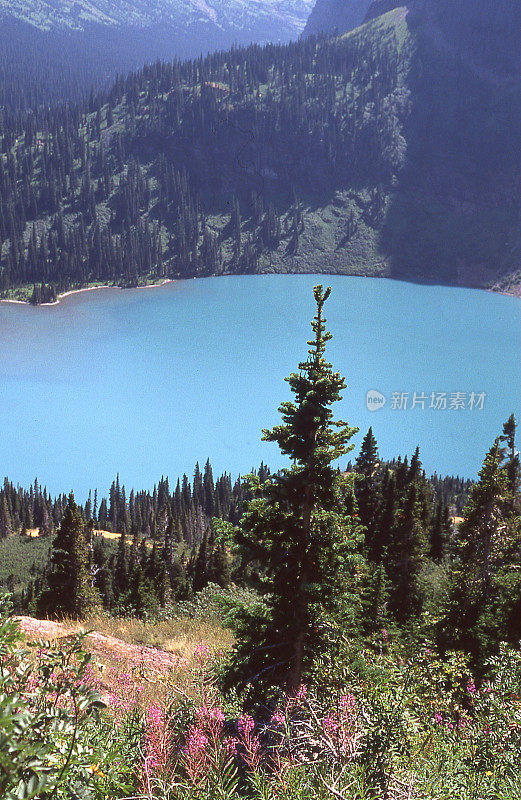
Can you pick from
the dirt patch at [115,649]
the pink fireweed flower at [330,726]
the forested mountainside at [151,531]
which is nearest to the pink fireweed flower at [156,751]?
the pink fireweed flower at [330,726]

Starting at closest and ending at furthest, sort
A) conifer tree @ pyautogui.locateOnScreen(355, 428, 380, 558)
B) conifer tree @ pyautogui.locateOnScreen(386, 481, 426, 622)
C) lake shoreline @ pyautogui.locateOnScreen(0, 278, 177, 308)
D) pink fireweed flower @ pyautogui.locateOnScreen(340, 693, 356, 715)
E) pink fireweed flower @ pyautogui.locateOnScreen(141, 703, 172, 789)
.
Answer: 1. pink fireweed flower @ pyautogui.locateOnScreen(141, 703, 172, 789)
2. pink fireweed flower @ pyautogui.locateOnScreen(340, 693, 356, 715)
3. conifer tree @ pyautogui.locateOnScreen(386, 481, 426, 622)
4. conifer tree @ pyautogui.locateOnScreen(355, 428, 380, 558)
5. lake shoreline @ pyautogui.locateOnScreen(0, 278, 177, 308)

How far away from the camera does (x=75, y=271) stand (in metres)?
194

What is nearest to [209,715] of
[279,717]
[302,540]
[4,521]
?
[279,717]

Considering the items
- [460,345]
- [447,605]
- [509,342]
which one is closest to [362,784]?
[447,605]

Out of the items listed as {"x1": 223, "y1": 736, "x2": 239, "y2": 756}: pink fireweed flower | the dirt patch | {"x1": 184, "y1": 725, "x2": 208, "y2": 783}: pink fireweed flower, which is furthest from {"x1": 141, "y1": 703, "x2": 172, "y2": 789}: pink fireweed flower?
the dirt patch

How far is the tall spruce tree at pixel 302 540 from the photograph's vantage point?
11539 millimetres

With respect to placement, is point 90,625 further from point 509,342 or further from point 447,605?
point 509,342

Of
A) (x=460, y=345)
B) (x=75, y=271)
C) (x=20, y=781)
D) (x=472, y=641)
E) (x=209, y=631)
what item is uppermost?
(x=75, y=271)

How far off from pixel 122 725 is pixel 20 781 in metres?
3.73

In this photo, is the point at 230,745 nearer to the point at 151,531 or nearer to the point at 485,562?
the point at 485,562

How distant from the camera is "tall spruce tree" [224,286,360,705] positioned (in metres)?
11.5

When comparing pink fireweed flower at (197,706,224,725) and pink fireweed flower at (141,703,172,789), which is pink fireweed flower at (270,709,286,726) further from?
pink fireweed flower at (141,703,172,789)

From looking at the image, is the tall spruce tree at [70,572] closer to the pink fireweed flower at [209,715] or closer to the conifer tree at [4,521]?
the pink fireweed flower at [209,715]

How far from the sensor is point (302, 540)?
11.8 metres
